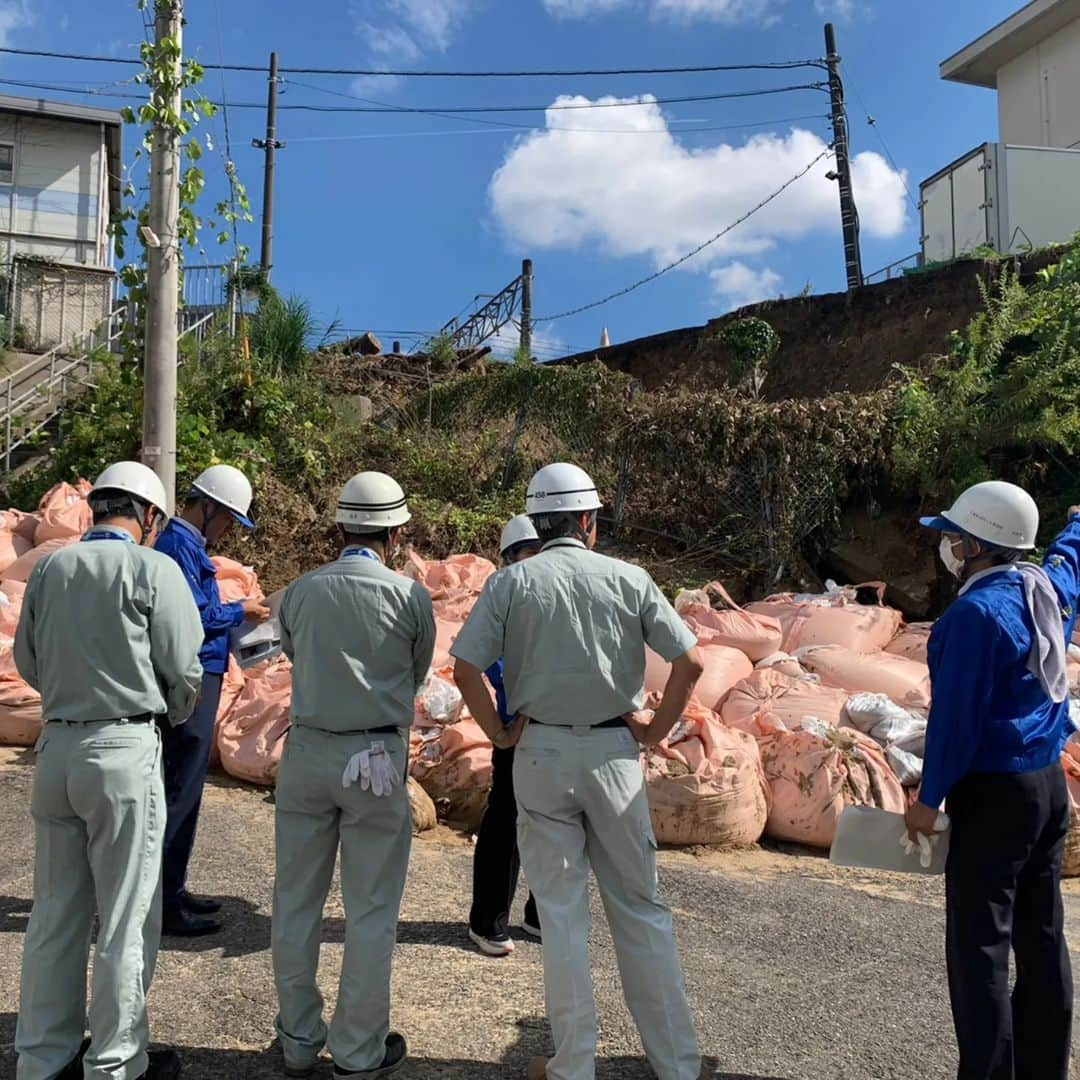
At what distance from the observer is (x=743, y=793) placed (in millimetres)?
4383

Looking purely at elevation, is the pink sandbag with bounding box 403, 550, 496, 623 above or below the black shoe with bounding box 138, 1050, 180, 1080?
above

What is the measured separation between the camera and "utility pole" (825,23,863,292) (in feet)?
55.5

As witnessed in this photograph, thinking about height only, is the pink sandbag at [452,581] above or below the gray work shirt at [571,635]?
above

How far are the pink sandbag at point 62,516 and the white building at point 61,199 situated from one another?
996 cm

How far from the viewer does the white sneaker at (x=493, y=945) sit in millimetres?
3334

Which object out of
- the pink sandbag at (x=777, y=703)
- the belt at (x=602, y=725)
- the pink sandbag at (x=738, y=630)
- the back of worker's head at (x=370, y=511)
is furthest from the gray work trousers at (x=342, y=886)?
the pink sandbag at (x=738, y=630)

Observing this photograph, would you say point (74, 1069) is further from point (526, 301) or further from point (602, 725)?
point (526, 301)

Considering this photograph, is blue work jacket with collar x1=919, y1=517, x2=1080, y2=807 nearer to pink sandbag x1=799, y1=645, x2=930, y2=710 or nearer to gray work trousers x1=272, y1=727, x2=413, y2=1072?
gray work trousers x1=272, y1=727, x2=413, y2=1072

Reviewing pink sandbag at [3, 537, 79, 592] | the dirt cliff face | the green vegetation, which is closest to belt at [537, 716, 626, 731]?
pink sandbag at [3, 537, 79, 592]

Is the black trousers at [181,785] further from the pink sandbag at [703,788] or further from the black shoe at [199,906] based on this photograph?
the pink sandbag at [703,788]

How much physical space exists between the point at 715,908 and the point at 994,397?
6440mm

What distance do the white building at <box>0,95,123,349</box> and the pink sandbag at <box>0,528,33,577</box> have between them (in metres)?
10.3

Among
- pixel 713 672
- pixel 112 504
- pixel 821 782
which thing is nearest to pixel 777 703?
pixel 713 672

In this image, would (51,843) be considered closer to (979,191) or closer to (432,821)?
(432,821)
